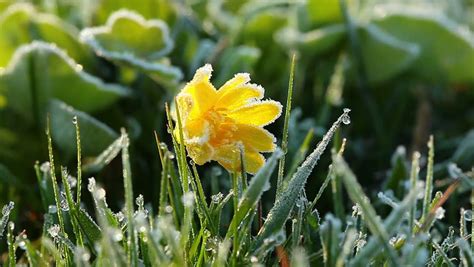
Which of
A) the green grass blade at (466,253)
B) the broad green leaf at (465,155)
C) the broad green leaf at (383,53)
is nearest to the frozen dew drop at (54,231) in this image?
the green grass blade at (466,253)

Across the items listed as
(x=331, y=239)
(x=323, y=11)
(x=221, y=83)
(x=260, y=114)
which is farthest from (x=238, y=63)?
(x=331, y=239)

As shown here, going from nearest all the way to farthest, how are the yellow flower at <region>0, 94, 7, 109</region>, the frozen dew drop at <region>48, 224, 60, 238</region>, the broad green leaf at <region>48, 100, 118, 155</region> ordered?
the frozen dew drop at <region>48, 224, 60, 238</region>
the broad green leaf at <region>48, 100, 118, 155</region>
the yellow flower at <region>0, 94, 7, 109</region>

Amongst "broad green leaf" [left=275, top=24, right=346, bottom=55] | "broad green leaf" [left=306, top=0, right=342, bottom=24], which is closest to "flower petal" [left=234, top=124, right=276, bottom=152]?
"broad green leaf" [left=275, top=24, right=346, bottom=55]

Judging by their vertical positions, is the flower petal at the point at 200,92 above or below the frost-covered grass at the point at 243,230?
above

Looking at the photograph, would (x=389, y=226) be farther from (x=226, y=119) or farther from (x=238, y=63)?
(x=238, y=63)

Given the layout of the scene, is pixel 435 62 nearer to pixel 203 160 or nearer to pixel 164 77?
pixel 164 77

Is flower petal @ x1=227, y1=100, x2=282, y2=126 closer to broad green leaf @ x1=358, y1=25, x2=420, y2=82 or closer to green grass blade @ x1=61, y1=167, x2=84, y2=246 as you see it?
green grass blade @ x1=61, y1=167, x2=84, y2=246

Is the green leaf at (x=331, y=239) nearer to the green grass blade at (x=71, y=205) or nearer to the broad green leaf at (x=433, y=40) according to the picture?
the green grass blade at (x=71, y=205)

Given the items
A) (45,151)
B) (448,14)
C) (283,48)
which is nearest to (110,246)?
(45,151)
